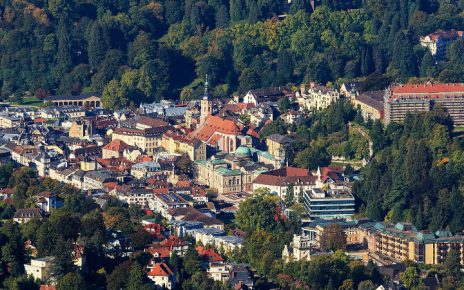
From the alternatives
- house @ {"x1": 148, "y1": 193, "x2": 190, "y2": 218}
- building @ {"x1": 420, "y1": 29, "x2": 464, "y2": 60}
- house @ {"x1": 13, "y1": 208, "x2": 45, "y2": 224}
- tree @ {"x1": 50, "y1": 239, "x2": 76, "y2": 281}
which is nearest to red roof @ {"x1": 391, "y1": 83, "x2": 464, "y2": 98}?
house @ {"x1": 148, "y1": 193, "x2": 190, "y2": 218}

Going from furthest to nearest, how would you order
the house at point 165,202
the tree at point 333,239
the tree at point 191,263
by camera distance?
the house at point 165,202 < the tree at point 333,239 < the tree at point 191,263

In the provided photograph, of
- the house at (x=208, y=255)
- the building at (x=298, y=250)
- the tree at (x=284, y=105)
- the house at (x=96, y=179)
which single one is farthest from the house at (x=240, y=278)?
the tree at (x=284, y=105)

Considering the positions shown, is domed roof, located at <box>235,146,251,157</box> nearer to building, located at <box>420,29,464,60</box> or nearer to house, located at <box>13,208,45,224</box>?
house, located at <box>13,208,45,224</box>

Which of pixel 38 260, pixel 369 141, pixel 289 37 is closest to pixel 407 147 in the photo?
pixel 369 141

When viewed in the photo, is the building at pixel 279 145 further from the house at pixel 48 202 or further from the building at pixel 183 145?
the house at pixel 48 202

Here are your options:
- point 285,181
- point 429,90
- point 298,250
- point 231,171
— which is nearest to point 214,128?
point 231,171
